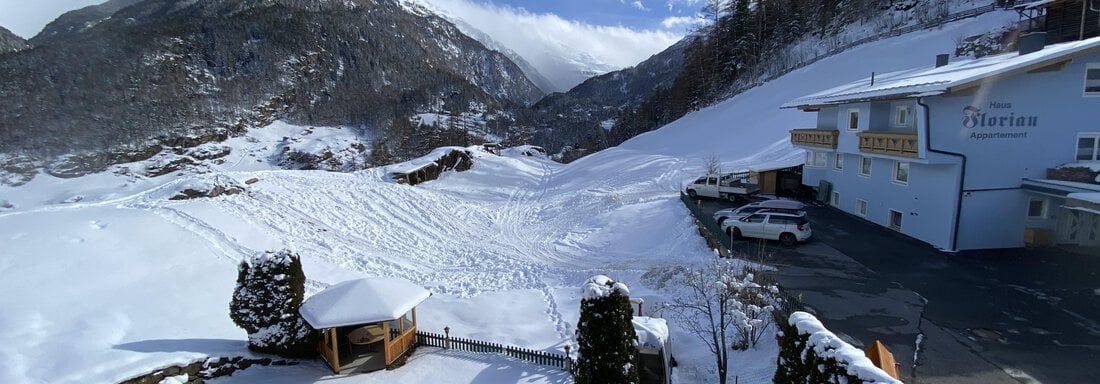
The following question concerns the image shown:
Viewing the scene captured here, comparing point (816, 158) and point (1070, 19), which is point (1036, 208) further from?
point (1070, 19)

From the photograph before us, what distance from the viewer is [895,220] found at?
1980 cm

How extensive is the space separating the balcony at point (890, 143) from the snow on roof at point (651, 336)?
43.6 ft

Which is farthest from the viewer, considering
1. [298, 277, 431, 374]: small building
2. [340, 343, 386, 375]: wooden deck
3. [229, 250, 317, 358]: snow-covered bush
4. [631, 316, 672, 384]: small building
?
[340, 343, 386, 375]: wooden deck

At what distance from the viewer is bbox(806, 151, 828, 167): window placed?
26172 mm

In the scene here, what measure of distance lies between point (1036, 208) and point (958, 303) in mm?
8728

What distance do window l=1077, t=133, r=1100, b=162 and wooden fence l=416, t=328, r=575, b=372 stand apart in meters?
20.3

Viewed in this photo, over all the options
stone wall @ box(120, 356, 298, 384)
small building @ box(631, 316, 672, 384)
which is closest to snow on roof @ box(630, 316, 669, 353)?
small building @ box(631, 316, 672, 384)

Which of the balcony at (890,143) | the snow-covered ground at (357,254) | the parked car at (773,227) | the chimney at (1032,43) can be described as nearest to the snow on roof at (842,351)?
the snow-covered ground at (357,254)

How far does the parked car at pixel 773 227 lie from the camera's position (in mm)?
17984

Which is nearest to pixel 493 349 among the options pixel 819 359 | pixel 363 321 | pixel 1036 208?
pixel 363 321

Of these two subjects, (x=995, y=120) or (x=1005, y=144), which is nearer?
(x=995, y=120)

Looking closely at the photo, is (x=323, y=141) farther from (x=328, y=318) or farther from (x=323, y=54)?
(x=328, y=318)

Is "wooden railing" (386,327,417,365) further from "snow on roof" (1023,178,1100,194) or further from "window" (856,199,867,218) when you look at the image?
"snow on roof" (1023,178,1100,194)

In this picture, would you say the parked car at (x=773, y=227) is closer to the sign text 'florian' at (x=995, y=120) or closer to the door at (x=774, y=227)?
the door at (x=774, y=227)
